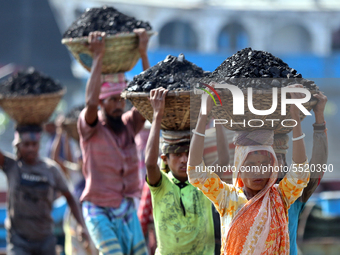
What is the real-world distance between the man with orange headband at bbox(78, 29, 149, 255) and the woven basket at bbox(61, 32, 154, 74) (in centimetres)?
9

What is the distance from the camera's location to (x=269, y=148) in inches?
111

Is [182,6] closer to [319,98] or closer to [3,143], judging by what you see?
[3,143]

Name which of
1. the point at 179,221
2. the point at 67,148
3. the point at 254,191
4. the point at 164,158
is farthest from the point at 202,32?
the point at 254,191

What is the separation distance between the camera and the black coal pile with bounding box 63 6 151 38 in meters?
4.38

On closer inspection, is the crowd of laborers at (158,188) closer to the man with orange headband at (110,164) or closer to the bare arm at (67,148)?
the man with orange headband at (110,164)

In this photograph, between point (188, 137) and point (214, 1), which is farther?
point (214, 1)

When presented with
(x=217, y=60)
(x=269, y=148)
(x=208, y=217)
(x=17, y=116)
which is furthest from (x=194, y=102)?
(x=217, y=60)

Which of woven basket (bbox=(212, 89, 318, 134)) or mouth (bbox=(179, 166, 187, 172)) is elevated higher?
woven basket (bbox=(212, 89, 318, 134))

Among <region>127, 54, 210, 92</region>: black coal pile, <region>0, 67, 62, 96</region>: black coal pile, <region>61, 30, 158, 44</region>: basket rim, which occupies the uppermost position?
<region>61, 30, 158, 44</region>: basket rim

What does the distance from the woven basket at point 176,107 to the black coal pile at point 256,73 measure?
271 millimetres

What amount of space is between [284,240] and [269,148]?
52cm

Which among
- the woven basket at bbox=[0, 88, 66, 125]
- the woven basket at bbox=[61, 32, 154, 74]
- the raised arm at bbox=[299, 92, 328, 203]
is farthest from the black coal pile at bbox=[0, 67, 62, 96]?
the raised arm at bbox=[299, 92, 328, 203]

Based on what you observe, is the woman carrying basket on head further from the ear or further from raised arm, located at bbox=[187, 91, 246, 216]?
the ear

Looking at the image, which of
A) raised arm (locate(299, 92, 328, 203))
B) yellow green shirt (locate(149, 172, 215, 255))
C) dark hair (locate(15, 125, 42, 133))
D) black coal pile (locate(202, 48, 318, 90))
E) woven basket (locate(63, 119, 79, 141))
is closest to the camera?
black coal pile (locate(202, 48, 318, 90))
